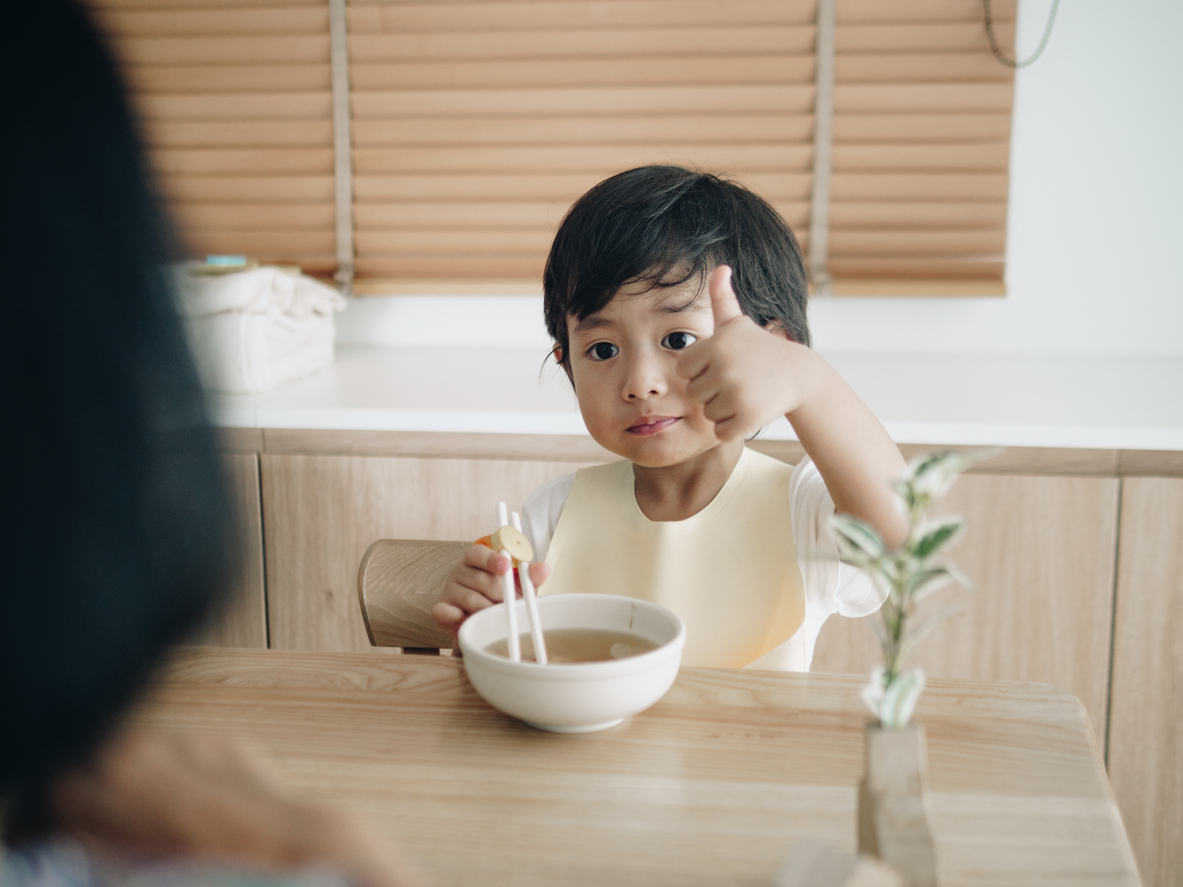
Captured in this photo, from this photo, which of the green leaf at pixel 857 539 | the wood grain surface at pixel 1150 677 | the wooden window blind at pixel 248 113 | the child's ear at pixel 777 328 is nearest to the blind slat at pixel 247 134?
the wooden window blind at pixel 248 113

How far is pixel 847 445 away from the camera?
761 millimetres

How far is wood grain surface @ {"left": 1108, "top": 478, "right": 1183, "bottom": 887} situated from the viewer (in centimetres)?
130

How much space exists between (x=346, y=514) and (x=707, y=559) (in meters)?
0.76

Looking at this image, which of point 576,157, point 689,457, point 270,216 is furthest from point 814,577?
point 270,216

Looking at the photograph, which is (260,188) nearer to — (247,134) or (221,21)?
(247,134)

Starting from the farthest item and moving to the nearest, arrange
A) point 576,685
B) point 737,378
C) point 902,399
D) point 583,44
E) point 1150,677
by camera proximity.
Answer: point 583,44 < point 902,399 < point 1150,677 < point 737,378 < point 576,685

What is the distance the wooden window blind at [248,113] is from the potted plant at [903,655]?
1.76m

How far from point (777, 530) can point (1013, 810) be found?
462mm

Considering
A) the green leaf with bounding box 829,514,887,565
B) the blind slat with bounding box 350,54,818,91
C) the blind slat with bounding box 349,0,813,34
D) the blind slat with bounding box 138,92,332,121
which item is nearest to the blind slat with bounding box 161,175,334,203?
the blind slat with bounding box 138,92,332,121

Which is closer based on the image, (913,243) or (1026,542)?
(1026,542)

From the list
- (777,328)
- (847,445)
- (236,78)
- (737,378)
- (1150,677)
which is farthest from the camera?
(236,78)

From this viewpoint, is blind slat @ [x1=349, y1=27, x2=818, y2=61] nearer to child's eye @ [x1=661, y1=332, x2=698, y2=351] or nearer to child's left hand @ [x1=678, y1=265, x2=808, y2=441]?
child's eye @ [x1=661, y1=332, x2=698, y2=351]

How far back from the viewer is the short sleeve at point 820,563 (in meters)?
0.88

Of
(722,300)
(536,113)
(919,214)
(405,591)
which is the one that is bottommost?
(405,591)
